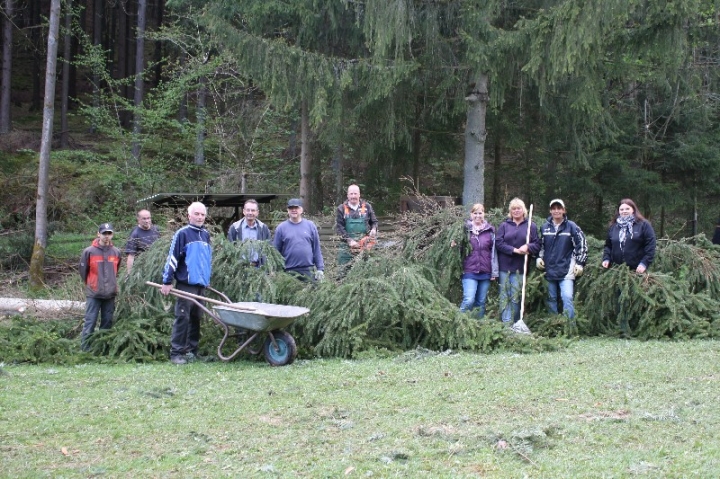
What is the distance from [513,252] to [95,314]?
5.21m

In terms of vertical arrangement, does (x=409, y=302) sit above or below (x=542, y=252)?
below

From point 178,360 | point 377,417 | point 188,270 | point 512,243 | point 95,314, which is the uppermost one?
point 512,243

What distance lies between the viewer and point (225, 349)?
9570mm

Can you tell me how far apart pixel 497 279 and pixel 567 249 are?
101cm

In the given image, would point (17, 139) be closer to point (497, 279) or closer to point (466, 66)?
point (466, 66)

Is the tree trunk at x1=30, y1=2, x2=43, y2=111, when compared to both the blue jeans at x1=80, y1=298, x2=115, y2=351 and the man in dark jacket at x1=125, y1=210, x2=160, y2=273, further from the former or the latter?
the blue jeans at x1=80, y1=298, x2=115, y2=351

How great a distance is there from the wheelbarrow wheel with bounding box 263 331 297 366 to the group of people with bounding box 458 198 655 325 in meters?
2.61

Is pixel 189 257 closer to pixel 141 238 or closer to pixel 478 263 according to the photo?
pixel 141 238

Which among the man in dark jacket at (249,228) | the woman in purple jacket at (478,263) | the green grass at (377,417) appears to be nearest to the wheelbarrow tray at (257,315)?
the green grass at (377,417)

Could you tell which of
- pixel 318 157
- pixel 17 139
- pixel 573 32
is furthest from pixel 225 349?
pixel 17 139

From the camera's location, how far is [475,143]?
16781 mm

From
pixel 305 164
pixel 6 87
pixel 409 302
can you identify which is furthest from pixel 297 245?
pixel 6 87

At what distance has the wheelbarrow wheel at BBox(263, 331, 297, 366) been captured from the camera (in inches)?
341

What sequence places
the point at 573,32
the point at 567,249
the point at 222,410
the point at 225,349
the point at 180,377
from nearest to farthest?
the point at 222,410 → the point at 180,377 → the point at 225,349 → the point at 567,249 → the point at 573,32
